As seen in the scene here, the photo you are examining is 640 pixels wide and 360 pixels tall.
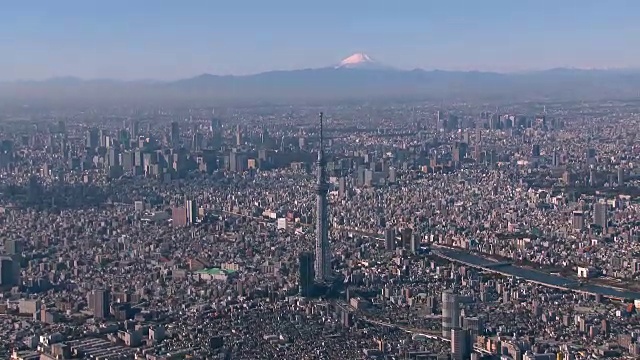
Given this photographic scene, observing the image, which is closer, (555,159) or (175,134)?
(555,159)

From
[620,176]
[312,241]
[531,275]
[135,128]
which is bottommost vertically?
[531,275]

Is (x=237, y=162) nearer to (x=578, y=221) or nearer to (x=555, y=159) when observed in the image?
(x=555, y=159)

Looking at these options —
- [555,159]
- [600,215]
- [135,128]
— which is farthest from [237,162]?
[600,215]

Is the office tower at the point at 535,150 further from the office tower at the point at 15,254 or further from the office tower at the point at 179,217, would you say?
the office tower at the point at 15,254

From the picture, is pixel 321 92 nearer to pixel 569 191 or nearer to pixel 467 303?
pixel 569 191

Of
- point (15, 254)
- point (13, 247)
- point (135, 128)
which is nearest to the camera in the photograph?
point (15, 254)

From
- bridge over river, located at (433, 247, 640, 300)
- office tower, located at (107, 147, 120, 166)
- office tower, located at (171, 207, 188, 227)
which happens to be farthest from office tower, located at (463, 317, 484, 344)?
office tower, located at (107, 147, 120, 166)

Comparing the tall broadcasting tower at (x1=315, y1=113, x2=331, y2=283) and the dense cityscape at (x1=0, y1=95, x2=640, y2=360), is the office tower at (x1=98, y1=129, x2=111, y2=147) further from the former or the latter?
the tall broadcasting tower at (x1=315, y1=113, x2=331, y2=283)

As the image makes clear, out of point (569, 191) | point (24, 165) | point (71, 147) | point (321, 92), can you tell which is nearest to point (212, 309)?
point (569, 191)
